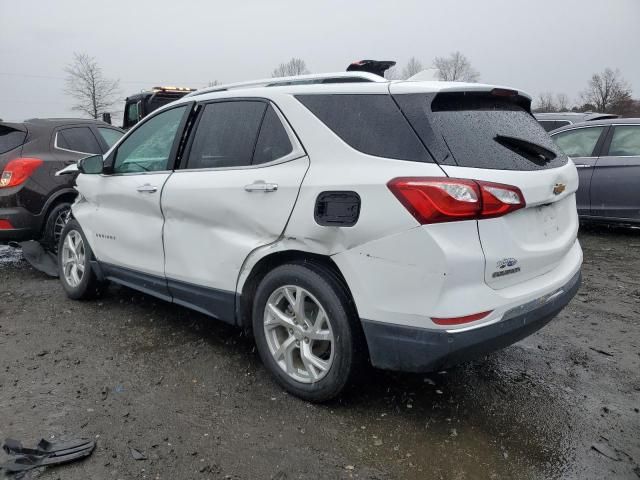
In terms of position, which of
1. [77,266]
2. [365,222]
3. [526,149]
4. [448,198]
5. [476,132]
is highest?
[476,132]

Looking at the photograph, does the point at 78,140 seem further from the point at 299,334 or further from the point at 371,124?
the point at 371,124

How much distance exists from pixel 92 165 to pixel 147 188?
934 millimetres

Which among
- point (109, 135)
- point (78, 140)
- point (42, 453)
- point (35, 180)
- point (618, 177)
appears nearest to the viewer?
point (42, 453)

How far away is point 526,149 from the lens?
2.77 meters

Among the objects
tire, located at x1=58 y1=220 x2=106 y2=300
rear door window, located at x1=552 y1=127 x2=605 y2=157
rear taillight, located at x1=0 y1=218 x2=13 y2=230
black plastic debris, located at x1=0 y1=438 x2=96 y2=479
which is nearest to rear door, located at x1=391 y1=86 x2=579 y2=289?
black plastic debris, located at x1=0 y1=438 x2=96 y2=479

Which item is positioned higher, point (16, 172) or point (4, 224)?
point (16, 172)

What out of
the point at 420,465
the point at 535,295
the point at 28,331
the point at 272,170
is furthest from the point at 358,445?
the point at 28,331

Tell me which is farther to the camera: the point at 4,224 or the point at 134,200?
the point at 4,224

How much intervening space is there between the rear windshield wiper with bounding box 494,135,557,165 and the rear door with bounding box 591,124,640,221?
4761 mm

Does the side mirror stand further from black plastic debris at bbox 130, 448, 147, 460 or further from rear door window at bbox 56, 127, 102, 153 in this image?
black plastic debris at bbox 130, 448, 147, 460

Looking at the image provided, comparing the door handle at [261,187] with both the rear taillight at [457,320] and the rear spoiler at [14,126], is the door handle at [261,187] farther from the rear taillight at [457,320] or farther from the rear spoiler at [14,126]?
the rear spoiler at [14,126]

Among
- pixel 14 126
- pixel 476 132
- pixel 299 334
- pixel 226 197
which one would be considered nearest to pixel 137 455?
pixel 299 334

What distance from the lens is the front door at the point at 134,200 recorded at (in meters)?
3.72

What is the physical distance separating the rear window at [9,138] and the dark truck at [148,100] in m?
7.92
